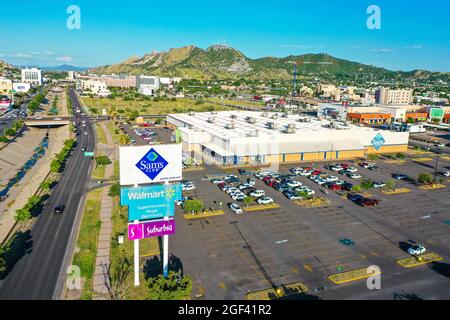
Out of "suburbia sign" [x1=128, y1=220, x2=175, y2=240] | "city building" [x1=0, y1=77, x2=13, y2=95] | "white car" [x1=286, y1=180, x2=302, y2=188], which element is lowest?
"white car" [x1=286, y1=180, x2=302, y2=188]

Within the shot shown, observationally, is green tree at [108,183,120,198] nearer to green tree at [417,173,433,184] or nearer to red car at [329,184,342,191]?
red car at [329,184,342,191]

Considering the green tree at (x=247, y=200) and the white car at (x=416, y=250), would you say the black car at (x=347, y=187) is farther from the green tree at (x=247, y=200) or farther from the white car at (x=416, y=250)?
the white car at (x=416, y=250)

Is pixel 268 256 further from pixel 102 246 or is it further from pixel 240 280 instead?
pixel 102 246

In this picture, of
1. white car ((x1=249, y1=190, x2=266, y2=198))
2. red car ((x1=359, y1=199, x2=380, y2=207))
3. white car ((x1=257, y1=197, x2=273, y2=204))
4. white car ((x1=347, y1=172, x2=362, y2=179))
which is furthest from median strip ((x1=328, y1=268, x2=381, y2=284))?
white car ((x1=347, y1=172, x2=362, y2=179))

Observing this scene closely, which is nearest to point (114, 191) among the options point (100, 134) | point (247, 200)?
point (247, 200)

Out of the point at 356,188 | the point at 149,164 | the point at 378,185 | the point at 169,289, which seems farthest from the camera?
the point at 378,185

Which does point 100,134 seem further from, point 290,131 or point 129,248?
point 129,248

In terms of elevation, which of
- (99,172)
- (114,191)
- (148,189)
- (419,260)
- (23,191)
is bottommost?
(23,191)

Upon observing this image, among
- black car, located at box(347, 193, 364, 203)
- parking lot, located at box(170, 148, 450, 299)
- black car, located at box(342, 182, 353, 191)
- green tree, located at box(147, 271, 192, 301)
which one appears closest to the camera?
green tree, located at box(147, 271, 192, 301)
